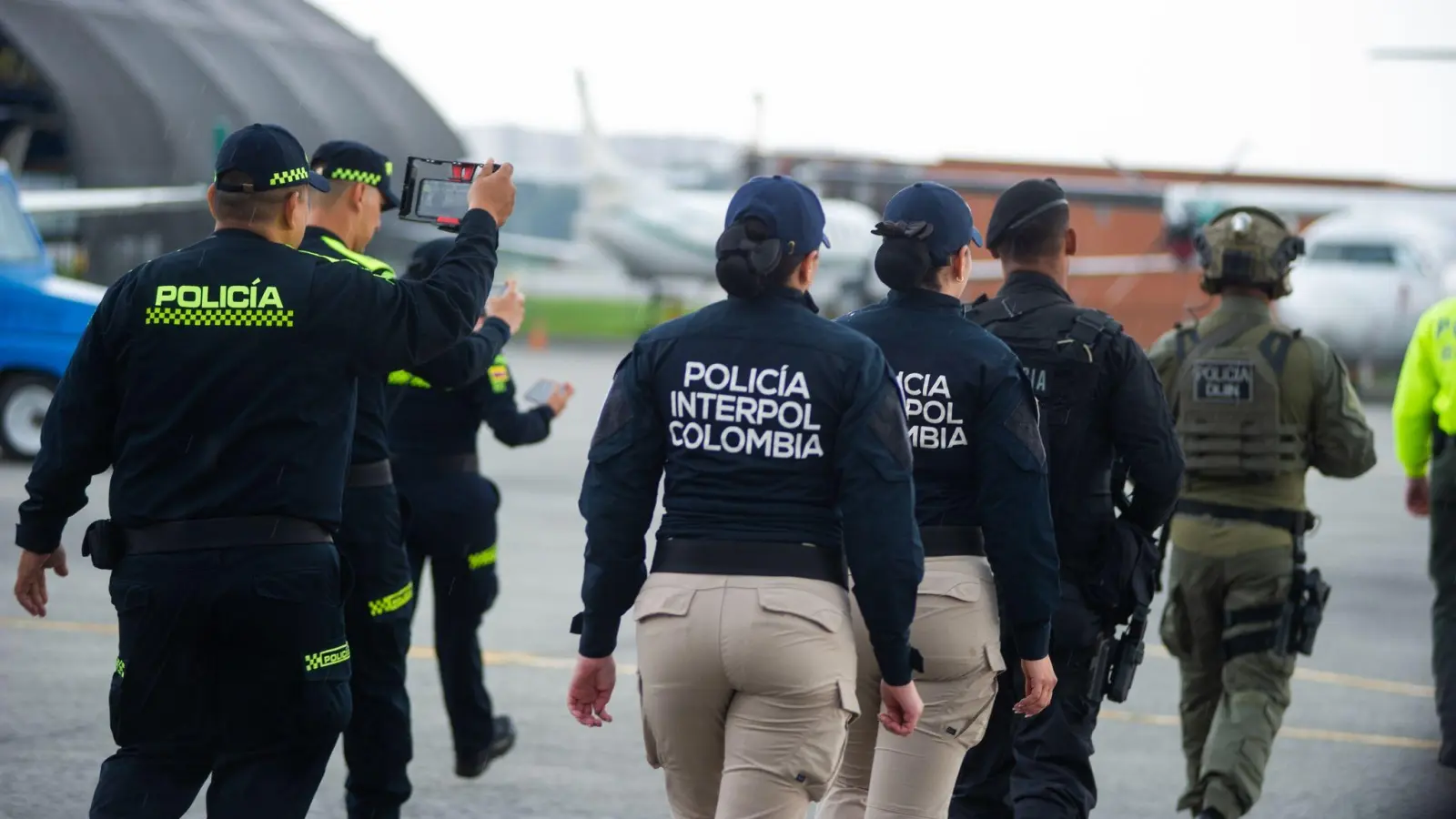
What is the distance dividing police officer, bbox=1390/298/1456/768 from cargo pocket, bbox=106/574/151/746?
15.7 ft

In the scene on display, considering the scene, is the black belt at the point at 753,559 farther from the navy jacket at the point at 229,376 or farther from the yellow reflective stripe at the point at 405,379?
the yellow reflective stripe at the point at 405,379

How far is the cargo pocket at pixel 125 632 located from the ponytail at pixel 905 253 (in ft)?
6.01

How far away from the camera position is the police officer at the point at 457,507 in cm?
590

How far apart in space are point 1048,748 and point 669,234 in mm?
42489

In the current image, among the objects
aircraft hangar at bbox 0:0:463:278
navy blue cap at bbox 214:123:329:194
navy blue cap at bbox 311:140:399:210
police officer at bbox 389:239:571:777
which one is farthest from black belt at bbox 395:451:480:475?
aircraft hangar at bbox 0:0:463:278

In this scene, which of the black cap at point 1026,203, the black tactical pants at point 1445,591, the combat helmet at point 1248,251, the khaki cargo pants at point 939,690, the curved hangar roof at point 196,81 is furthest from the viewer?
the curved hangar roof at point 196,81

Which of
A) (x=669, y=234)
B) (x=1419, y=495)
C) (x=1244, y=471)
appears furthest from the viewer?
(x=669, y=234)

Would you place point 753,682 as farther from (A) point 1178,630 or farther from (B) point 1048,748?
(A) point 1178,630

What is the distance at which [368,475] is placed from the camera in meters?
4.96

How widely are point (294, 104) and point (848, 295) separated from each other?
21330 millimetres

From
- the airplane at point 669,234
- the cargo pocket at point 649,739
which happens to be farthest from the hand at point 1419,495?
the airplane at point 669,234

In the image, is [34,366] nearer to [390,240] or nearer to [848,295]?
[848,295]

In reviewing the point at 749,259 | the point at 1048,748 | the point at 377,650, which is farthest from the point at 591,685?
the point at 1048,748

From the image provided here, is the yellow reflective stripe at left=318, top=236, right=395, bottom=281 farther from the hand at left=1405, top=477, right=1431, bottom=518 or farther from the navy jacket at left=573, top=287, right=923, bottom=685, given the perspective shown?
the hand at left=1405, top=477, right=1431, bottom=518
